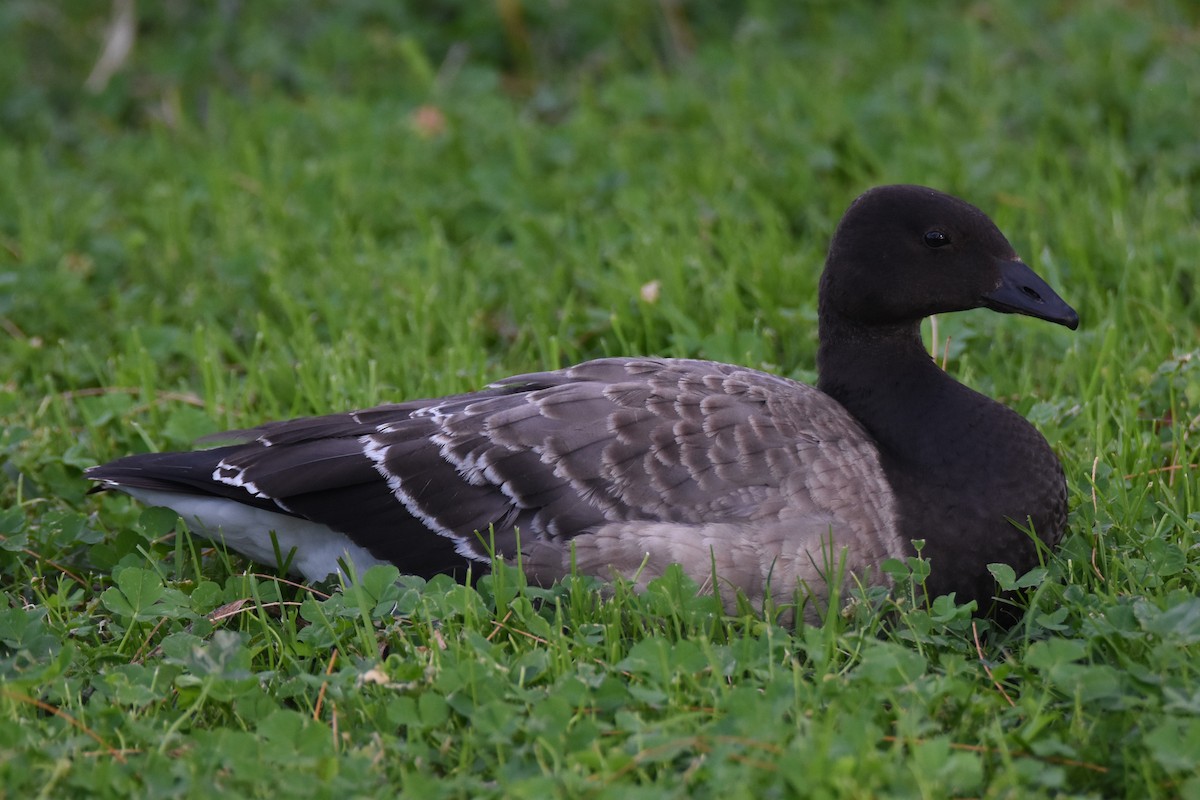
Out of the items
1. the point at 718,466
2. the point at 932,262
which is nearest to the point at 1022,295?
the point at 932,262

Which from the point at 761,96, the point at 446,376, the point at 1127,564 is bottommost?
the point at 1127,564

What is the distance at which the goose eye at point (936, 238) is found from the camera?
171 inches

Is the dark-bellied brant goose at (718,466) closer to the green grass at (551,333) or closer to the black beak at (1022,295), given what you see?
the black beak at (1022,295)

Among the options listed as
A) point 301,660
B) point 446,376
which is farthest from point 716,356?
point 301,660

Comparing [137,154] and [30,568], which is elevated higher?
[137,154]

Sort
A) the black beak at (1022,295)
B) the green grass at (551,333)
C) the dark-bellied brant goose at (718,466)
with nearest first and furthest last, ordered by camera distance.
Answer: the green grass at (551,333), the dark-bellied brant goose at (718,466), the black beak at (1022,295)

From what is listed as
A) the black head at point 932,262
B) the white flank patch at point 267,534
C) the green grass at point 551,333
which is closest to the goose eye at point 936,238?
the black head at point 932,262

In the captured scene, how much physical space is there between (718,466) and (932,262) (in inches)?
37.9

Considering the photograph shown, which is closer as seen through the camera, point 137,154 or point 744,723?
point 744,723

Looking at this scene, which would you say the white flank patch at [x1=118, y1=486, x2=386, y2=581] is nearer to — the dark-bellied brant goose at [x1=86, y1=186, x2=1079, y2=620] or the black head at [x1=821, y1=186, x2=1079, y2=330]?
the dark-bellied brant goose at [x1=86, y1=186, x2=1079, y2=620]

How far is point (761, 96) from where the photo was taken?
7.99 metres

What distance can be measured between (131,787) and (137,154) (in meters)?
5.62

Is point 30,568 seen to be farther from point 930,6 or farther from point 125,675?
point 930,6

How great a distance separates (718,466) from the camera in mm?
4023
